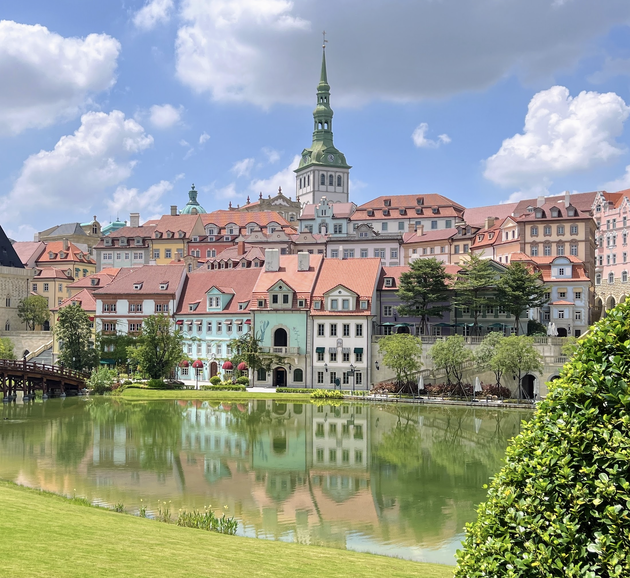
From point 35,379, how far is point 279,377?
22031 millimetres

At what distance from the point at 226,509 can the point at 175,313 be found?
52.4 metres

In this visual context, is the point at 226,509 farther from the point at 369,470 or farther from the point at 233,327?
the point at 233,327

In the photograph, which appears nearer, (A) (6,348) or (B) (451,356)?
(B) (451,356)

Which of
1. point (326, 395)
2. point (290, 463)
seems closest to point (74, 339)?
point (326, 395)

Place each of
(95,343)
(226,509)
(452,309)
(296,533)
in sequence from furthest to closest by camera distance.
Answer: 1. (95,343)
2. (452,309)
3. (226,509)
4. (296,533)

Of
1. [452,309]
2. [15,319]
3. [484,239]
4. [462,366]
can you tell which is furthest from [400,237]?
[15,319]

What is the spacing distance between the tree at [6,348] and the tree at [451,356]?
156ft

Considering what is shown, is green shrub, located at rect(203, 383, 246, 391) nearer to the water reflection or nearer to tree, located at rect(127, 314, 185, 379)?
tree, located at rect(127, 314, 185, 379)

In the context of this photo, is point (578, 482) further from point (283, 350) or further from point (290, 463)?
point (283, 350)

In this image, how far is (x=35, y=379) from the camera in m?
62.0

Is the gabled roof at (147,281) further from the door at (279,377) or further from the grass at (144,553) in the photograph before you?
the grass at (144,553)

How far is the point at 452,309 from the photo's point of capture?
68.2m

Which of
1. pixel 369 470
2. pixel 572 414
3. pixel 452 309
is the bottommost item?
pixel 369 470

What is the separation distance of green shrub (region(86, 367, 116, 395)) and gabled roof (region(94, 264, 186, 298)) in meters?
13.0
